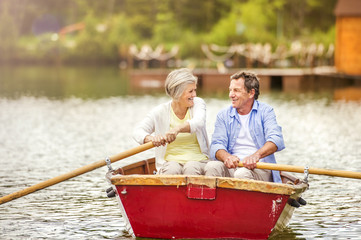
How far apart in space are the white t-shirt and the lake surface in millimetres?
964

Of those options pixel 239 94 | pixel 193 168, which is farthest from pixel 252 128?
pixel 193 168

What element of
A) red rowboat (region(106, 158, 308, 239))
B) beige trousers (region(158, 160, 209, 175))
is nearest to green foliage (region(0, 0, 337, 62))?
beige trousers (region(158, 160, 209, 175))

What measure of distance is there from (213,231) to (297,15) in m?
62.1

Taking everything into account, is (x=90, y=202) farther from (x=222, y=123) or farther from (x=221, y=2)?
(x=221, y=2)

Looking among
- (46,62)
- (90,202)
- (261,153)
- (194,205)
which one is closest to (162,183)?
(194,205)

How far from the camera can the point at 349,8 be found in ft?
113

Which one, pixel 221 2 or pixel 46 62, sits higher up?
pixel 221 2

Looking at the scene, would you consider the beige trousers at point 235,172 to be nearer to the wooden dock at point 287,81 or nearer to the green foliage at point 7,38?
the wooden dock at point 287,81

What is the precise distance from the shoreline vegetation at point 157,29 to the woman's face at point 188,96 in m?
36.6

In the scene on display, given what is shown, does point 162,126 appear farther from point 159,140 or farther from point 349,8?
point 349,8

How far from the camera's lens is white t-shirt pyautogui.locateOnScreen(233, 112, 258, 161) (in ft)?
24.7

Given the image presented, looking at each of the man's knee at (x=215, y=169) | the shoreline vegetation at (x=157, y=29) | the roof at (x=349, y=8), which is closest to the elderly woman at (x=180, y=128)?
the man's knee at (x=215, y=169)

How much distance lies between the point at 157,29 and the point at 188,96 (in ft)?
202

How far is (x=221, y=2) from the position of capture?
72125 mm
